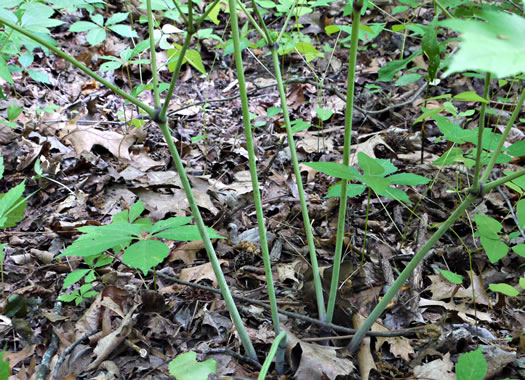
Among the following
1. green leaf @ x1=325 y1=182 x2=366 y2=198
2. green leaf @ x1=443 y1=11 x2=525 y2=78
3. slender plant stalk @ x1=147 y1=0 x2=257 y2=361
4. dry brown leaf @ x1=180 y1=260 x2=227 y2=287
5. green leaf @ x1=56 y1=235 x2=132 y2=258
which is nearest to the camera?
green leaf @ x1=443 y1=11 x2=525 y2=78

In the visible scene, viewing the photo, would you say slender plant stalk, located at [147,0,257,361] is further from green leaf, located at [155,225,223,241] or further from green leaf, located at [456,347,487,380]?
green leaf, located at [456,347,487,380]

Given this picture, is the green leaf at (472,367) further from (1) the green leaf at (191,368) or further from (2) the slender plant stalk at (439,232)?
(1) the green leaf at (191,368)

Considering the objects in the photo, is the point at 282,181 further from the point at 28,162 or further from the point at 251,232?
the point at 28,162

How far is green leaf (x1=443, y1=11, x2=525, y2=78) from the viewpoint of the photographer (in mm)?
393

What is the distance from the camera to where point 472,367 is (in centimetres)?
104

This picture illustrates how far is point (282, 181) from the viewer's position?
2.35 meters

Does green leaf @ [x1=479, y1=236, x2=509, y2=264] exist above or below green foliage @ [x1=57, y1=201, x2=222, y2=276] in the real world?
above

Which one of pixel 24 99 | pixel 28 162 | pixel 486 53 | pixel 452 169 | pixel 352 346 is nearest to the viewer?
pixel 486 53

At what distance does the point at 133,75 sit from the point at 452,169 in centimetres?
282

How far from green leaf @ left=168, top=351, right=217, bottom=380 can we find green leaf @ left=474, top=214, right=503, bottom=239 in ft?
2.95

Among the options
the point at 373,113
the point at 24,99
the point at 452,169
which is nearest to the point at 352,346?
the point at 452,169

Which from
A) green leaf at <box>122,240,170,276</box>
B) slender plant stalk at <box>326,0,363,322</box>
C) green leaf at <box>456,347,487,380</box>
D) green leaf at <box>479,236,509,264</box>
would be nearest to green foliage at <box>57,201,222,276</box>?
green leaf at <box>122,240,170,276</box>

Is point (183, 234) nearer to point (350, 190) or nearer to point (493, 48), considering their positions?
point (350, 190)

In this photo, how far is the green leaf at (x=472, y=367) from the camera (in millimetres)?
1027
